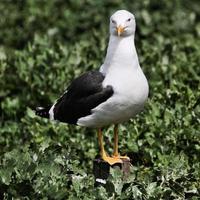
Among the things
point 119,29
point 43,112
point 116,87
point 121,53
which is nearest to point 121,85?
point 116,87

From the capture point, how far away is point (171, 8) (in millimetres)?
11703

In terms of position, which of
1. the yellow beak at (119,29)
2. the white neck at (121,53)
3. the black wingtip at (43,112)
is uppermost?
the yellow beak at (119,29)

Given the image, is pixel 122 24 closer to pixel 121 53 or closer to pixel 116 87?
pixel 121 53

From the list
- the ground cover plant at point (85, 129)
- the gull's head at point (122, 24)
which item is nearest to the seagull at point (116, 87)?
the gull's head at point (122, 24)

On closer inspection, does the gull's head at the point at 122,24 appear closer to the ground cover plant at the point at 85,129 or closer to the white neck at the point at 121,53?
the white neck at the point at 121,53

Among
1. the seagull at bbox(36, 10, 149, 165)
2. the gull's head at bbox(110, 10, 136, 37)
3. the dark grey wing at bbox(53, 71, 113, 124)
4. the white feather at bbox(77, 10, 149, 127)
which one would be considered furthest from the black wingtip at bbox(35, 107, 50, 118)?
the gull's head at bbox(110, 10, 136, 37)

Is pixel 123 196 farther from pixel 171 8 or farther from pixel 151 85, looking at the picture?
pixel 171 8

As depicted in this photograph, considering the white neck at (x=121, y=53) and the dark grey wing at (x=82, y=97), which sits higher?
the white neck at (x=121, y=53)

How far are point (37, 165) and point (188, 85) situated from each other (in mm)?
2812

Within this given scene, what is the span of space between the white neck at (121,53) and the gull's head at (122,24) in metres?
0.04

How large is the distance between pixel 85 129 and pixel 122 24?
2.31 metres

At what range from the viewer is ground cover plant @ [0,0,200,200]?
5.75m

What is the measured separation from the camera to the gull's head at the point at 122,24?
18.6ft

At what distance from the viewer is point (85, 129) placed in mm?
7828
